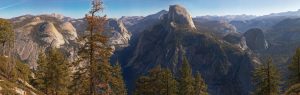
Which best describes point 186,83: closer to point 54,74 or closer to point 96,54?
point 54,74

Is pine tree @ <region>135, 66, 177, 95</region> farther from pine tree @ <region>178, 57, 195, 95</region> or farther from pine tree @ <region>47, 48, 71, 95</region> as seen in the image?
pine tree @ <region>47, 48, 71, 95</region>

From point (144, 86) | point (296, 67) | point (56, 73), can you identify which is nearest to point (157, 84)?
point (144, 86)

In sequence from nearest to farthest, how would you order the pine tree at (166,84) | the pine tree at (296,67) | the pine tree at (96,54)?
the pine tree at (96,54), the pine tree at (296,67), the pine tree at (166,84)

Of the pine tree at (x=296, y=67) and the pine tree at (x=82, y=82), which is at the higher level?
the pine tree at (x=82, y=82)

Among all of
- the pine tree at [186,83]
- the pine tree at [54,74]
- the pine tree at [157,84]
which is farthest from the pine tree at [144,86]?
the pine tree at [54,74]

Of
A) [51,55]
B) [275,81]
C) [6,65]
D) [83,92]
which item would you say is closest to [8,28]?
[6,65]

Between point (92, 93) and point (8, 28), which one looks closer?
point (92, 93)

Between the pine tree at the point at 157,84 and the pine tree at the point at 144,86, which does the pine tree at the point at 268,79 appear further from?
the pine tree at the point at 144,86

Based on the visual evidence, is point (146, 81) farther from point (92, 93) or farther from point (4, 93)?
point (92, 93)

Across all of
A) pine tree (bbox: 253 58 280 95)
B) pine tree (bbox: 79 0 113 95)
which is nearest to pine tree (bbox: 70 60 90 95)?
pine tree (bbox: 79 0 113 95)
